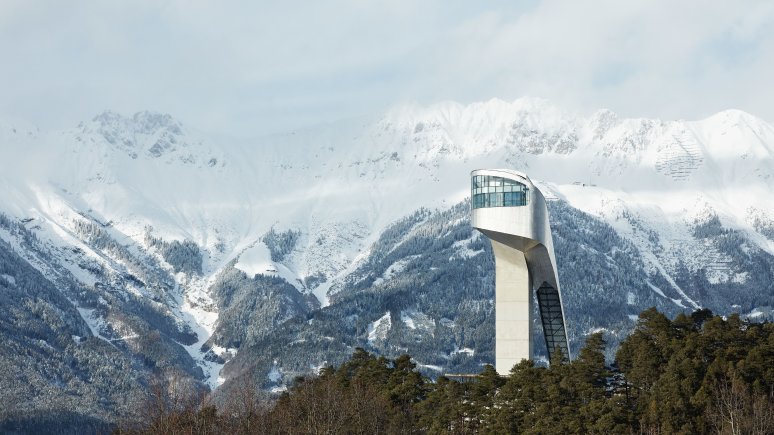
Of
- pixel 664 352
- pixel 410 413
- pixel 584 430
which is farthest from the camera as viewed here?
pixel 410 413

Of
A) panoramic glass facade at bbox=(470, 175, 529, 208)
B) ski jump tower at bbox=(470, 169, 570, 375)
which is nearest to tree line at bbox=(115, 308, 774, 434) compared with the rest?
ski jump tower at bbox=(470, 169, 570, 375)

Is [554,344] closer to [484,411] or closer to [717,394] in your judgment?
[484,411]

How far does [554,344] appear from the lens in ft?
510

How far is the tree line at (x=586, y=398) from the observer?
114625 millimetres

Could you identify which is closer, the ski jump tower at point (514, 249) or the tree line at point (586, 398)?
the tree line at point (586, 398)

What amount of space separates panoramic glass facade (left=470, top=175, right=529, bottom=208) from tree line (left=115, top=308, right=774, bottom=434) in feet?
52.9

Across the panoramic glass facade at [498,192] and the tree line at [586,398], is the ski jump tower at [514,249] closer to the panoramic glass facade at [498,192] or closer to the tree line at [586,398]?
the panoramic glass facade at [498,192]

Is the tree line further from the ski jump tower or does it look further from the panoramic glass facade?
the panoramic glass facade

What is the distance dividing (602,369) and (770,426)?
21.8 m

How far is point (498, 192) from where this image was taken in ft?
467

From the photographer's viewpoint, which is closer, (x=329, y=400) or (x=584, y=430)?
(x=584, y=430)

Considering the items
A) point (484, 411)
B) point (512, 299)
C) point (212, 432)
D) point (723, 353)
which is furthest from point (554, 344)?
point (212, 432)

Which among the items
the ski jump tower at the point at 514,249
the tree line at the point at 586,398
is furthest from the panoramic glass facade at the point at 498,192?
the tree line at the point at 586,398

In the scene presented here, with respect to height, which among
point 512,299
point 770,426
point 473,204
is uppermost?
point 473,204
